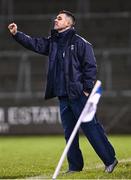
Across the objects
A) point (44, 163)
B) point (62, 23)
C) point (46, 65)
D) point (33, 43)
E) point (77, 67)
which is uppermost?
point (62, 23)

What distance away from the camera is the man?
9891 millimetres

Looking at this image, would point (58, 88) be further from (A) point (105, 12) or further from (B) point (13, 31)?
(A) point (105, 12)

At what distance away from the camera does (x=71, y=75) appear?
992 centimetres

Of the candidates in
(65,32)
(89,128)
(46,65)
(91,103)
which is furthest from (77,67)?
(46,65)

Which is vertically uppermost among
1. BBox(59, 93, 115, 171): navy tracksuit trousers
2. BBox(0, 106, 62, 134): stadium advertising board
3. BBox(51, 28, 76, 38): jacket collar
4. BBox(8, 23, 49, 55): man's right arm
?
BBox(51, 28, 76, 38): jacket collar

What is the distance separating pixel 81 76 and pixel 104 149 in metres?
1.08

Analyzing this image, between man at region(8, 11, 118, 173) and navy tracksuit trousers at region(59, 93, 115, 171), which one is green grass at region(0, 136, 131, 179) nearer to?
navy tracksuit trousers at region(59, 93, 115, 171)

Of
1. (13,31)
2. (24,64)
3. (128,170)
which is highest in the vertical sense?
(13,31)

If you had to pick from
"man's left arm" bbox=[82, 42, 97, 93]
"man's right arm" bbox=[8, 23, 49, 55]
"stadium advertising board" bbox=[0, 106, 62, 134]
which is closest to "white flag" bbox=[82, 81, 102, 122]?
"man's left arm" bbox=[82, 42, 97, 93]

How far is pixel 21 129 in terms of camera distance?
22.6 meters

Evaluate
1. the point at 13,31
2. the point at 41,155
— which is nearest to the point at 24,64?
the point at 41,155

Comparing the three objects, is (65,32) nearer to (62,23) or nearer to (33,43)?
(62,23)

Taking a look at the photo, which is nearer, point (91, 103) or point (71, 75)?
point (91, 103)

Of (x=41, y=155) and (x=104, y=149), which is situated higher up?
(x=104, y=149)
